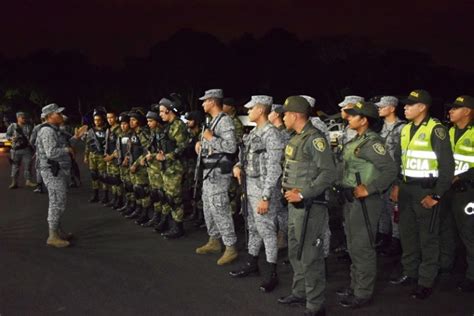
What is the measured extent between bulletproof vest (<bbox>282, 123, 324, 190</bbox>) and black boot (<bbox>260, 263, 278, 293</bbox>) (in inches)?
49.1

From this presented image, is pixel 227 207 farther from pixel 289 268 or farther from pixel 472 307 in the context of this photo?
pixel 472 307

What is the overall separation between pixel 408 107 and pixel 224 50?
50.0 metres

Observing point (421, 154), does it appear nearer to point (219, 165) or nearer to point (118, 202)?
point (219, 165)

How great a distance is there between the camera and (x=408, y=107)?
5.00 metres

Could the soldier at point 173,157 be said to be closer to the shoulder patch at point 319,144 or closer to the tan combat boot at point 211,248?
the tan combat boot at point 211,248

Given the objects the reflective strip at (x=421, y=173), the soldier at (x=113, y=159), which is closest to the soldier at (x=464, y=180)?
the reflective strip at (x=421, y=173)

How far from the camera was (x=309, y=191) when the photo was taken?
4145 mm

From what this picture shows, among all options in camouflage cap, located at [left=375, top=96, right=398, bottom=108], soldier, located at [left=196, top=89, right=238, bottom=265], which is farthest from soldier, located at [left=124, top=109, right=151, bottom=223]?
camouflage cap, located at [left=375, top=96, right=398, bottom=108]

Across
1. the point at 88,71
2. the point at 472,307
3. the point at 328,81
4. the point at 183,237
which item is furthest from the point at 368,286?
the point at 88,71

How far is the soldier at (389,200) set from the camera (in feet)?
21.0

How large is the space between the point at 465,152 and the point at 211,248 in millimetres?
3472

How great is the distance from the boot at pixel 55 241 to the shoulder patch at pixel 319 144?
4373mm

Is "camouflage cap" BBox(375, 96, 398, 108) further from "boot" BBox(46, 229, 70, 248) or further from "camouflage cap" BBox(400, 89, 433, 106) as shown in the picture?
"boot" BBox(46, 229, 70, 248)

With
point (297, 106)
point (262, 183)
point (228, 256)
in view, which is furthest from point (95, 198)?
point (297, 106)
